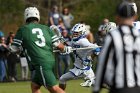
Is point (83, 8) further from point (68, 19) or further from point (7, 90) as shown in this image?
point (7, 90)

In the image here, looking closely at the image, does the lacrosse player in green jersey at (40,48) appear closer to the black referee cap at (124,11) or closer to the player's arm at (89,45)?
the black referee cap at (124,11)

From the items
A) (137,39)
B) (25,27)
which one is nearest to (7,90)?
(25,27)

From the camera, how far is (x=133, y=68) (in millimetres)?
7078

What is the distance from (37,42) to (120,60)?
10.1 ft

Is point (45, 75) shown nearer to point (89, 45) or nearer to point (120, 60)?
point (120, 60)

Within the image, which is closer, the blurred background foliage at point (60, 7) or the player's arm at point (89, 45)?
the player's arm at point (89, 45)

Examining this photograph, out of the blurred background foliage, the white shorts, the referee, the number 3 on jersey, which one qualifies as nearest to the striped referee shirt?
the referee

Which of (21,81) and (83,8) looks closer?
(21,81)

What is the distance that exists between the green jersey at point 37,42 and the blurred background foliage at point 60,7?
53.8 ft

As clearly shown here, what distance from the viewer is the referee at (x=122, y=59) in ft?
23.1

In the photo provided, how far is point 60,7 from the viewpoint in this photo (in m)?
31.1

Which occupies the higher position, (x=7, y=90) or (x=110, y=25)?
(x=110, y=25)

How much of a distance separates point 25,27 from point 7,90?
19.6 ft

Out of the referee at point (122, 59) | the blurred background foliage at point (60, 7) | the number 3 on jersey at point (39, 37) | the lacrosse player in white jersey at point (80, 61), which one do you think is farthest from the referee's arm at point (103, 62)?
the blurred background foliage at point (60, 7)
